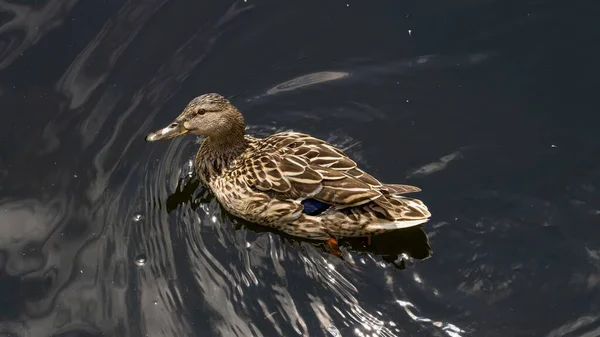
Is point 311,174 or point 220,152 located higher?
point 220,152

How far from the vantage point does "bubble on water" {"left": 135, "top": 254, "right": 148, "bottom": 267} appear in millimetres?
7902

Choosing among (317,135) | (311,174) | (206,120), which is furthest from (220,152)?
(311,174)

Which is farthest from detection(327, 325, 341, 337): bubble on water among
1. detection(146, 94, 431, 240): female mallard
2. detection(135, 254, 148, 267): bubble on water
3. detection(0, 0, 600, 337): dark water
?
detection(135, 254, 148, 267): bubble on water

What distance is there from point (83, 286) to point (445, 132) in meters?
3.80

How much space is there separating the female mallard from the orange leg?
0.16 feet

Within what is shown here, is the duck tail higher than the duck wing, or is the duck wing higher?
the duck wing

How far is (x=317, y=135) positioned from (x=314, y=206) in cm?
120

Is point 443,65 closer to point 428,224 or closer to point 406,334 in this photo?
point 428,224

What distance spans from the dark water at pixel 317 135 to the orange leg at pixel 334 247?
65mm

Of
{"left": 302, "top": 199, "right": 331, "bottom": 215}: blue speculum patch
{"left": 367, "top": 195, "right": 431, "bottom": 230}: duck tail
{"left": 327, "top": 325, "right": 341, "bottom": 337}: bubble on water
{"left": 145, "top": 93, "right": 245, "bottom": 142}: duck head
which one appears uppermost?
{"left": 145, "top": 93, "right": 245, "bottom": 142}: duck head

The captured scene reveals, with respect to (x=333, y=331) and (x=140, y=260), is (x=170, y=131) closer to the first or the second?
(x=140, y=260)

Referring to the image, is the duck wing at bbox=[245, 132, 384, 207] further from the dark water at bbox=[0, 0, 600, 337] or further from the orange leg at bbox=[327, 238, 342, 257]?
the dark water at bbox=[0, 0, 600, 337]

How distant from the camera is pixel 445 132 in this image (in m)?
8.59

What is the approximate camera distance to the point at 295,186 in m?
7.79
